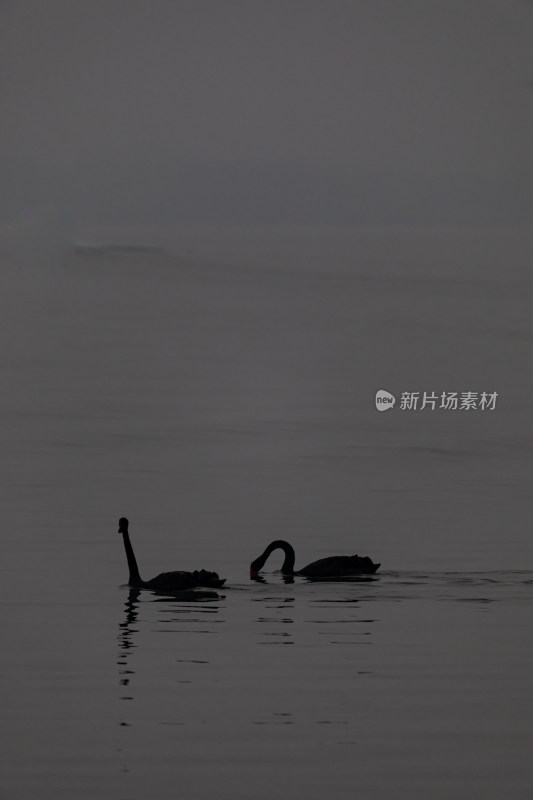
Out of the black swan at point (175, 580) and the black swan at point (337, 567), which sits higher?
the black swan at point (337, 567)

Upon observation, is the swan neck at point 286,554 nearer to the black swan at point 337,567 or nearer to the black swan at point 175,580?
the black swan at point 337,567

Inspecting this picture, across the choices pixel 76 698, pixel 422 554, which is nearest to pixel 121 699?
pixel 76 698

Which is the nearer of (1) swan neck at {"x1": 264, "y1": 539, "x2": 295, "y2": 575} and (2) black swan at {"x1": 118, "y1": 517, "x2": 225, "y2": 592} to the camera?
(2) black swan at {"x1": 118, "y1": 517, "x2": 225, "y2": 592}

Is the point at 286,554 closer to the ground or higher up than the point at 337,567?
higher up

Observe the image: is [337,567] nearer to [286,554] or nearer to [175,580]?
[286,554]

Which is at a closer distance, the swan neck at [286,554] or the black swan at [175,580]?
the black swan at [175,580]

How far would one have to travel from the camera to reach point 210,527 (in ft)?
55.4

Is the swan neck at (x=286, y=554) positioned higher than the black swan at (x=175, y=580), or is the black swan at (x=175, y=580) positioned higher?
the swan neck at (x=286, y=554)

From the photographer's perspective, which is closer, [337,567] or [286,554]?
[337,567]

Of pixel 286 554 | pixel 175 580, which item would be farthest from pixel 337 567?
pixel 175 580

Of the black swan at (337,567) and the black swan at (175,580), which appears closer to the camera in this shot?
the black swan at (175,580)

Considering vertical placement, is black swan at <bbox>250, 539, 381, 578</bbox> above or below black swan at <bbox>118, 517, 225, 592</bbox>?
above

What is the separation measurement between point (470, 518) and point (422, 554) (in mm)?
2248

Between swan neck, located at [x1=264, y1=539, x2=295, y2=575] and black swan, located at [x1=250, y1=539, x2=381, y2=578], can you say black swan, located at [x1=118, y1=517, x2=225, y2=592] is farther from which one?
swan neck, located at [x1=264, y1=539, x2=295, y2=575]
